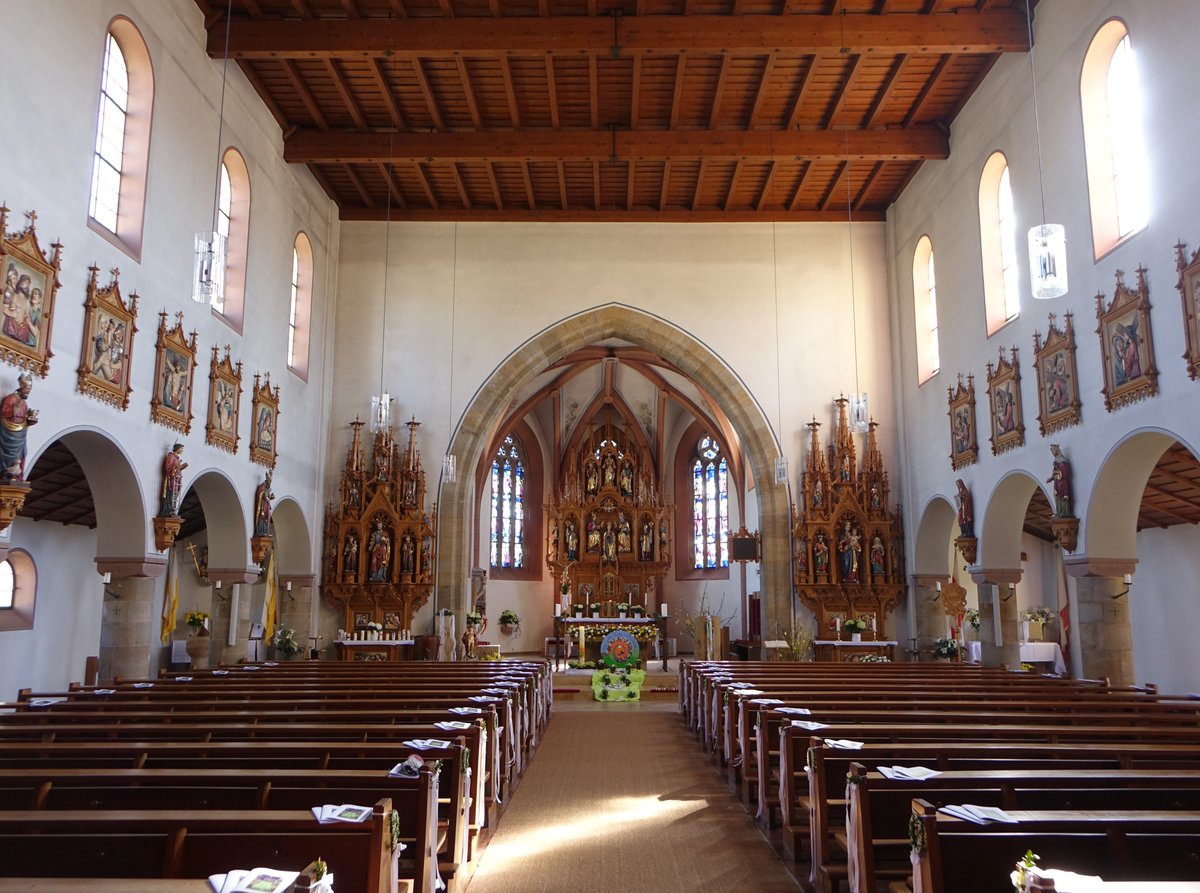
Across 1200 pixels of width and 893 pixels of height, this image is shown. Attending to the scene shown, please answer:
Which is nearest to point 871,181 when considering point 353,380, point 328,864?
point 353,380

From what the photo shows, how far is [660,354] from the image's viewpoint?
68.5 feet

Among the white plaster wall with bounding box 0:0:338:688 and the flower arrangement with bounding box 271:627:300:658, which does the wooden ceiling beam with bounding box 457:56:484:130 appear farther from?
the flower arrangement with bounding box 271:627:300:658

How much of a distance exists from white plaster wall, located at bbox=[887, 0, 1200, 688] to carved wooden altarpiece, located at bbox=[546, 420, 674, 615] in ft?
45.1

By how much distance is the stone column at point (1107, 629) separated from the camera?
11.8 meters

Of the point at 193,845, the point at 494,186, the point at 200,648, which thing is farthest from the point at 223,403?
the point at 193,845

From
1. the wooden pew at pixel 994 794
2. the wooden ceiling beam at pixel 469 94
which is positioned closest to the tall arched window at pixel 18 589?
the wooden ceiling beam at pixel 469 94

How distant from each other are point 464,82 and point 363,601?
1046cm

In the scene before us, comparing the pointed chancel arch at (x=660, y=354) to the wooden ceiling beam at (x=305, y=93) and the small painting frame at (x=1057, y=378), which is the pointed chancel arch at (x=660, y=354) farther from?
the small painting frame at (x=1057, y=378)

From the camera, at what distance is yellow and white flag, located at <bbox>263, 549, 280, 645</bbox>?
60.8ft

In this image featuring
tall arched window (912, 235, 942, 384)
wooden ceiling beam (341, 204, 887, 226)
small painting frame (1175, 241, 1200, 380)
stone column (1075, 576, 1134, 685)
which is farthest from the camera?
wooden ceiling beam (341, 204, 887, 226)

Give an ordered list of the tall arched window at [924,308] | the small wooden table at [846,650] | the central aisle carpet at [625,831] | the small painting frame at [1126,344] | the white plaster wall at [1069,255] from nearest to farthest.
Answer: the central aisle carpet at [625,831], the white plaster wall at [1069,255], the small painting frame at [1126,344], the small wooden table at [846,650], the tall arched window at [924,308]

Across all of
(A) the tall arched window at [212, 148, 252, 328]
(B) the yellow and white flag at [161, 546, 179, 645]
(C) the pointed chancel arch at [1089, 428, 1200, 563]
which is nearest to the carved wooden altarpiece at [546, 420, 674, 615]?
(B) the yellow and white flag at [161, 546, 179, 645]

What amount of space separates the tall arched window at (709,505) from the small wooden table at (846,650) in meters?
12.4

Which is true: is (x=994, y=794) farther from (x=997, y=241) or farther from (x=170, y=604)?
(x=170, y=604)
